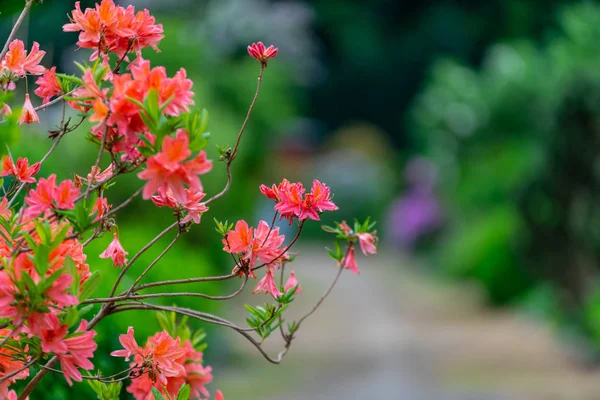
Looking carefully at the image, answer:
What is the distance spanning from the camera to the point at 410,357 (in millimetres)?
7375

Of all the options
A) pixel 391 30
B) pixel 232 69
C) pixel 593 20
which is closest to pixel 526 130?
pixel 593 20

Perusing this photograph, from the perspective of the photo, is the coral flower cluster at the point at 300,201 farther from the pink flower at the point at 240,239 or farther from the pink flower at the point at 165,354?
the pink flower at the point at 165,354

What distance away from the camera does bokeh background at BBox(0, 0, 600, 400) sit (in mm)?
5980

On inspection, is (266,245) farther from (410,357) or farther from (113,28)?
(410,357)

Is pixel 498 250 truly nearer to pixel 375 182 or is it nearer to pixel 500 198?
pixel 500 198

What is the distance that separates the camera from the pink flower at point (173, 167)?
46.6 inches

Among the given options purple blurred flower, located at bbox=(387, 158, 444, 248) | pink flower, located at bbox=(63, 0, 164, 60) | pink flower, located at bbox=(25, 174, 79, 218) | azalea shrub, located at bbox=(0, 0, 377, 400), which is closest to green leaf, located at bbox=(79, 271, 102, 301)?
azalea shrub, located at bbox=(0, 0, 377, 400)

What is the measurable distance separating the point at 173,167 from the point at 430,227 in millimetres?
14759

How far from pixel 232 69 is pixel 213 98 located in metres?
0.97

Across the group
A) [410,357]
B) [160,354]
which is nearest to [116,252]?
[160,354]

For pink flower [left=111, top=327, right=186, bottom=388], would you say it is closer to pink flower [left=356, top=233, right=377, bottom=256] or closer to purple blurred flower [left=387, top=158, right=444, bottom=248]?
pink flower [left=356, top=233, right=377, bottom=256]

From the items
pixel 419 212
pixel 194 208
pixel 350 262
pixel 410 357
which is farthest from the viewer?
pixel 419 212

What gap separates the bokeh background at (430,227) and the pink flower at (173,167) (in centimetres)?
19

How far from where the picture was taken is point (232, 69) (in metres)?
10.5
